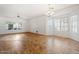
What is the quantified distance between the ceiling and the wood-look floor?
0.43m

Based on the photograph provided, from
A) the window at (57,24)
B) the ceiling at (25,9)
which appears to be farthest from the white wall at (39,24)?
the window at (57,24)

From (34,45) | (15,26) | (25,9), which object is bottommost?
(34,45)

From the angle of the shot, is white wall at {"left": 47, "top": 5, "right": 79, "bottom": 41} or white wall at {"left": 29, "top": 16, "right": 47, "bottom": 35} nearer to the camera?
white wall at {"left": 47, "top": 5, "right": 79, "bottom": 41}

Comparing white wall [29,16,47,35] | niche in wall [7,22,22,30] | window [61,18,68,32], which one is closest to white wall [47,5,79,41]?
window [61,18,68,32]

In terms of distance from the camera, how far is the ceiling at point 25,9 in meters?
2.46

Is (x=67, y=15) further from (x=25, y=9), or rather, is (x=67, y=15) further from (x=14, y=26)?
(x=14, y=26)

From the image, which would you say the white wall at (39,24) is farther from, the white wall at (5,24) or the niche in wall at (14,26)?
the niche in wall at (14,26)

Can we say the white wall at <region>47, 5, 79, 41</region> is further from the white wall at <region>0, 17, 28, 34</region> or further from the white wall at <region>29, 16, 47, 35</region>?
the white wall at <region>0, 17, 28, 34</region>

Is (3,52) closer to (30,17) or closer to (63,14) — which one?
(30,17)

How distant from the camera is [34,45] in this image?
8.27 ft

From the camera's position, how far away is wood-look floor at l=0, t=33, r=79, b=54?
2.49 metres

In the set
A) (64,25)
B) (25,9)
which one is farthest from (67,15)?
(25,9)

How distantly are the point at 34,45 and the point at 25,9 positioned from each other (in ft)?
2.48

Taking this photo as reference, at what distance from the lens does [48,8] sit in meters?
2.51
